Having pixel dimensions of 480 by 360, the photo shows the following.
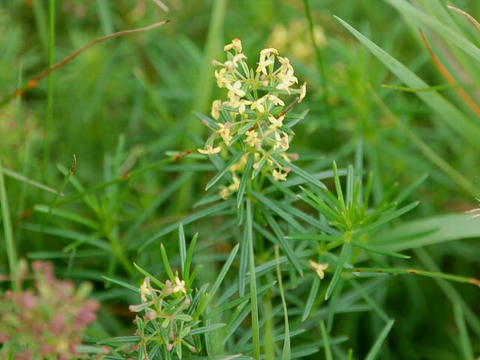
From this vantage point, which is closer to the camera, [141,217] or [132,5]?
[141,217]

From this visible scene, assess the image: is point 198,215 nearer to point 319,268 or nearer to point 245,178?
point 245,178

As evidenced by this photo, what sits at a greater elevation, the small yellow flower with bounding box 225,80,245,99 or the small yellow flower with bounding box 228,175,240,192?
the small yellow flower with bounding box 225,80,245,99

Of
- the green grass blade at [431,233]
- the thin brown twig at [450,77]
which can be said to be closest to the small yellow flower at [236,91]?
the green grass blade at [431,233]

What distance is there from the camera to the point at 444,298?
7.73 ft

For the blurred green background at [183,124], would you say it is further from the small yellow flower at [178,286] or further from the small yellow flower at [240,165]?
the small yellow flower at [178,286]

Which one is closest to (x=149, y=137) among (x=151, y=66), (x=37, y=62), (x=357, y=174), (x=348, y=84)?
(x=151, y=66)

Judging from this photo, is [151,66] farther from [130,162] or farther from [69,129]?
[130,162]

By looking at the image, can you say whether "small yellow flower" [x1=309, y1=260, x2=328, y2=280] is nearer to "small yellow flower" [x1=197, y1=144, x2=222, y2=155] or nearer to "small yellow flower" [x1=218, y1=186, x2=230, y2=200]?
"small yellow flower" [x1=218, y1=186, x2=230, y2=200]

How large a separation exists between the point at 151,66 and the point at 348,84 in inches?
39.8

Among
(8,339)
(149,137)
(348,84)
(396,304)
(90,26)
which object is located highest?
(90,26)

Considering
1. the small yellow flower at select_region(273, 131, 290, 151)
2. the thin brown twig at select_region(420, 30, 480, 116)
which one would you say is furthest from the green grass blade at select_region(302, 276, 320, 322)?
the thin brown twig at select_region(420, 30, 480, 116)

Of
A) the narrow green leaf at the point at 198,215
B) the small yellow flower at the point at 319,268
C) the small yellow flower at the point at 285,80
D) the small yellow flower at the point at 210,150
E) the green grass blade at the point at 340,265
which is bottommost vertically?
the small yellow flower at the point at 319,268


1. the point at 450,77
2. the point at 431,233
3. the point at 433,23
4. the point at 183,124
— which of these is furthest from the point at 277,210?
the point at 183,124

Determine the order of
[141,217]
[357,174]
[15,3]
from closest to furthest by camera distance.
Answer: [357,174] < [141,217] < [15,3]
